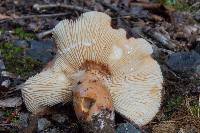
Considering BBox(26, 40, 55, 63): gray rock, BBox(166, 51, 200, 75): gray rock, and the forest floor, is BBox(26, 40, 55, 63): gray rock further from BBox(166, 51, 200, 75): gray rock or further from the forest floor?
BBox(166, 51, 200, 75): gray rock

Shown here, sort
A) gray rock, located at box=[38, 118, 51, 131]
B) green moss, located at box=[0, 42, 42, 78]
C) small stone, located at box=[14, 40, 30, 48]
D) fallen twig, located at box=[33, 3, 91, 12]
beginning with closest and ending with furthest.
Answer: gray rock, located at box=[38, 118, 51, 131] → green moss, located at box=[0, 42, 42, 78] → small stone, located at box=[14, 40, 30, 48] → fallen twig, located at box=[33, 3, 91, 12]

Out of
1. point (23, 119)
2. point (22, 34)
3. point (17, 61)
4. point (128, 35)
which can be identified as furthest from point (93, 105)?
point (22, 34)

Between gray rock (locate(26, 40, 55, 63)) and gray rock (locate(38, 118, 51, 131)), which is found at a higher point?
gray rock (locate(26, 40, 55, 63))

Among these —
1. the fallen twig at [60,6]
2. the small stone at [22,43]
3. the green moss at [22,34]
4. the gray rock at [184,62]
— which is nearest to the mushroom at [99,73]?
the gray rock at [184,62]

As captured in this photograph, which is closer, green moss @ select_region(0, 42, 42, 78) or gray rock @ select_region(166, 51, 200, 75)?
gray rock @ select_region(166, 51, 200, 75)

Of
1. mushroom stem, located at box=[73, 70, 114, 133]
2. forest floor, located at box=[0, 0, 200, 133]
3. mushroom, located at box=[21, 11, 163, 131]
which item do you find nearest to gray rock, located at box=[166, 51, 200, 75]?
forest floor, located at box=[0, 0, 200, 133]

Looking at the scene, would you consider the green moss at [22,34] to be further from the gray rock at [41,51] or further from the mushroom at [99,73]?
the mushroom at [99,73]
